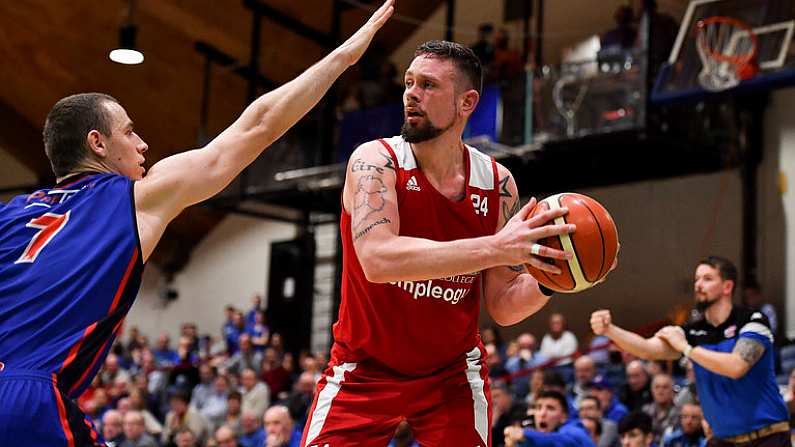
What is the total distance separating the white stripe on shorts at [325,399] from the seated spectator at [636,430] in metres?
4.54

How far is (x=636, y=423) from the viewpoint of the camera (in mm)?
8750

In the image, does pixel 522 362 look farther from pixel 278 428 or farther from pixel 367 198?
pixel 367 198

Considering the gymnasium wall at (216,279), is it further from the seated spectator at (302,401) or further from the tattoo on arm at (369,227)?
the tattoo on arm at (369,227)

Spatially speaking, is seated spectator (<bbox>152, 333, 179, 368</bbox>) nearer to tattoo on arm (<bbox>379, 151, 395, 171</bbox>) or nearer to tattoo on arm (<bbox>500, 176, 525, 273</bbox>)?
tattoo on arm (<bbox>500, 176, 525, 273</bbox>)

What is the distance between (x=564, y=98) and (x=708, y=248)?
3577 millimetres

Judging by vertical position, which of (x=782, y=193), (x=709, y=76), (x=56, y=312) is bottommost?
(x=56, y=312)

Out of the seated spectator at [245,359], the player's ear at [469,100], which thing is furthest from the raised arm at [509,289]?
the seated spectator at [245,359]

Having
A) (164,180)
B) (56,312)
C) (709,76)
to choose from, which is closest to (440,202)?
(164,180)

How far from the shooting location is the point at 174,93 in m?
20.1

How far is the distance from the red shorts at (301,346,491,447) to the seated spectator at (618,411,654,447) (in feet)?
13.9

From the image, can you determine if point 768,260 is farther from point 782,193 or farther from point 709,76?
point 709,76

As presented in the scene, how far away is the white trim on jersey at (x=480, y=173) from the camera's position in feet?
15.6

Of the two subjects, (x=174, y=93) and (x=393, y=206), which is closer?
(x=393, y=206)

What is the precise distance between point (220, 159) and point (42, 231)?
646 millimetres
